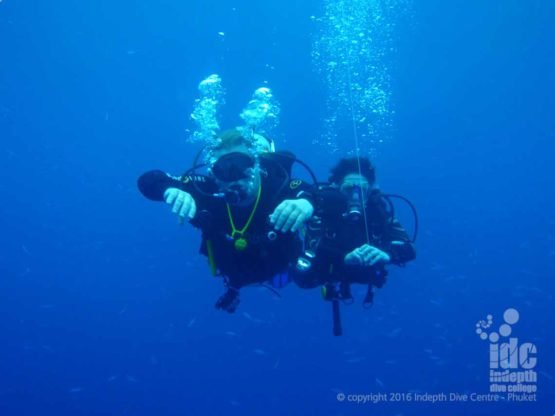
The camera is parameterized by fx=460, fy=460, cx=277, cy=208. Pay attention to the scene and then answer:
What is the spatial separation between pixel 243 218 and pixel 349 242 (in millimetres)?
1879

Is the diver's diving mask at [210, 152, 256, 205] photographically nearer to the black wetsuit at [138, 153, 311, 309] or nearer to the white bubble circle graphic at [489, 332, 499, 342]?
the black wetsuit at [138, 153, 311, 309]

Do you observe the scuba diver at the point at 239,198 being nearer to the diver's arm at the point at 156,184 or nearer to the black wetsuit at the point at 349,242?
the diver's arm at the point at 156,184

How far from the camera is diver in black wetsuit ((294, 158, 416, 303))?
5.99 m

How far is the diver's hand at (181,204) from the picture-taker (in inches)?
154

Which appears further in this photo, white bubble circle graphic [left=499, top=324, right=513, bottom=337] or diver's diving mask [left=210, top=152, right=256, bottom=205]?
Answer: white bubble circle graphic [left=499, top=324, right=513, bottom=337]

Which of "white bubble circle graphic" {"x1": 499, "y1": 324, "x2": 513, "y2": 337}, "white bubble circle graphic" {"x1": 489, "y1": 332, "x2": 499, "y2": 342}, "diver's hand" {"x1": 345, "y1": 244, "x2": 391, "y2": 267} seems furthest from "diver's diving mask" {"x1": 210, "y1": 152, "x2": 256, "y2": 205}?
"white bubble circle graphic" {"x1": 499, "y1": 324, "x2": 513, "y2": 337}

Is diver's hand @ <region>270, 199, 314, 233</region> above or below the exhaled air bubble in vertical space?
below

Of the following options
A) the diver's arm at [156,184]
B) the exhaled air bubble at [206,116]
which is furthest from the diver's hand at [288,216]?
the exhaled air bubble at [206,116]

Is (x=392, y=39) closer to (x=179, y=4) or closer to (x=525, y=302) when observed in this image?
(x=179, y=4)

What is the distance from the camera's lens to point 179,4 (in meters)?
42.8

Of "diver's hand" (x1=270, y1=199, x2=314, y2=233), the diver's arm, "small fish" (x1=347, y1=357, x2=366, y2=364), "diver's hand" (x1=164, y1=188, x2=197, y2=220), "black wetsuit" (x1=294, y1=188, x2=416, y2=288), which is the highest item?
"small fish" (x1=347, y1=357, x2=366, y2=364)

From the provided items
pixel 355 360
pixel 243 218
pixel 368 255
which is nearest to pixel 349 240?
pixel 368 255

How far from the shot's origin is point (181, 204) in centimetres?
394

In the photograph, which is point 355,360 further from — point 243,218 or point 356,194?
point 243,218
